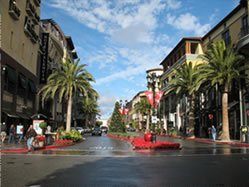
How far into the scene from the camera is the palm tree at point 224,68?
3703cm

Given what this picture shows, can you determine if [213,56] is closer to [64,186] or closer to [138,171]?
[138,171]

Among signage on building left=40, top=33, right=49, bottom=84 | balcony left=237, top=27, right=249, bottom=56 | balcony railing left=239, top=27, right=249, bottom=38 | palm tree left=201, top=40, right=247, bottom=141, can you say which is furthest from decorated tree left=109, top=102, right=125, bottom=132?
balcony railing left=239, top=27, right=249, bottom=38

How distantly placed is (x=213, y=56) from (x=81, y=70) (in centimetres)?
1601

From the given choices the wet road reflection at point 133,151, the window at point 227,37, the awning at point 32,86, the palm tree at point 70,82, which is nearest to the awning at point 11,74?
the palm tree at point 70,82

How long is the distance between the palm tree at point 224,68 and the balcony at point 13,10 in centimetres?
2241

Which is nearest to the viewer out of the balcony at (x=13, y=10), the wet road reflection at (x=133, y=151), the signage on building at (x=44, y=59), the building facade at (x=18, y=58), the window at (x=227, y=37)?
the wet road reflection at (x=133, y=151)

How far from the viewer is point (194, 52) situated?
2467 inches

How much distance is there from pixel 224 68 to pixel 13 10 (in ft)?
79.7

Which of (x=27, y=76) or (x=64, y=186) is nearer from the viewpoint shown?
(x=64, y=186)

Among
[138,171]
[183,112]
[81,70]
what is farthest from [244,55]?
[138,171]

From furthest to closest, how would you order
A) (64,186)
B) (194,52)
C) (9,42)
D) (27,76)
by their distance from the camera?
(194,52) → (27,76) → (9,42) → (64,186)

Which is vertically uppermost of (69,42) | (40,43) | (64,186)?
(69,42)

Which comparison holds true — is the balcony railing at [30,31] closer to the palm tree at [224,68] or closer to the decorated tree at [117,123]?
the decorated tree at [117,123]

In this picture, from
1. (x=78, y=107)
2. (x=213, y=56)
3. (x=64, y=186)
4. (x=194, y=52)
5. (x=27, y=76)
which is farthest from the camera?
(x=78, y=107)
